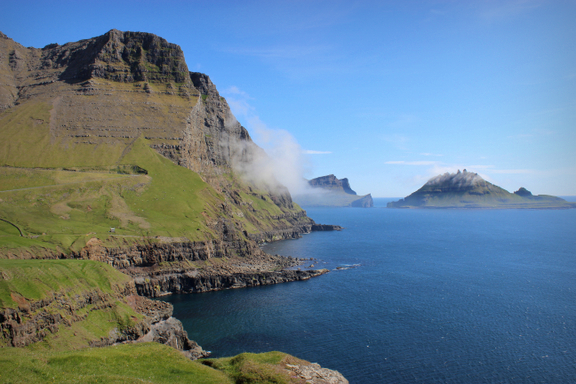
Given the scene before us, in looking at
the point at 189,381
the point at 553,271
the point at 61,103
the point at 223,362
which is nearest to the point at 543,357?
the point at 223,362

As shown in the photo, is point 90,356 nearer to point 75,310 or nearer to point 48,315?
point 48,315

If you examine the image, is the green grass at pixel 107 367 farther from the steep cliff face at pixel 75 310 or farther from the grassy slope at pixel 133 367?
the steep cliff face at pixel 75 310

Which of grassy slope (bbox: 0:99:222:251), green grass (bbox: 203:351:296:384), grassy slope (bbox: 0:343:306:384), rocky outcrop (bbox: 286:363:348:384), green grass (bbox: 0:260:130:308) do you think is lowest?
rocky outcrop (bbox: 286:363:348:384)

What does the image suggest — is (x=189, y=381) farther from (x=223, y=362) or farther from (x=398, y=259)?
(x=398, y=259)

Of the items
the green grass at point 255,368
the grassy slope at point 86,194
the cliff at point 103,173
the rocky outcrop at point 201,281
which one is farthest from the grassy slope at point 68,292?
the rocky outcrop at point 201,281

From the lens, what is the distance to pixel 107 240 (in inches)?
4119

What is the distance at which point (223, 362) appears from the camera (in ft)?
163

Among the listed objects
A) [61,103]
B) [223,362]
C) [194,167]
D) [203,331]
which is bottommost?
[203,331]

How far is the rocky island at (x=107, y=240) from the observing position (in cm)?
4722

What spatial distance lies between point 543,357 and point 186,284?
3654 inches

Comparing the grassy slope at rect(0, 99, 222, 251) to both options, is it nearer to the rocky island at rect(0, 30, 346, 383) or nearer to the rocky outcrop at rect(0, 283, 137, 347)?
the rocky island at rect(0, 30, 346, 383)

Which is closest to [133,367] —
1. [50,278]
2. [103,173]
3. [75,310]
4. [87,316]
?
[75,310]

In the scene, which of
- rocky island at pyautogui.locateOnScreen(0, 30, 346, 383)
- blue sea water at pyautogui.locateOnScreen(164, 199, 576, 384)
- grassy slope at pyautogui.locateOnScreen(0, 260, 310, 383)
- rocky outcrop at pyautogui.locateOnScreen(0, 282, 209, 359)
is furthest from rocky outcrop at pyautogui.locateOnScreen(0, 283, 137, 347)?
blue sea water at pyautogui.locateOnScreen(164, 199, 576, 384)

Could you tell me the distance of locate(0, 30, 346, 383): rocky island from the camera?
47.2m
